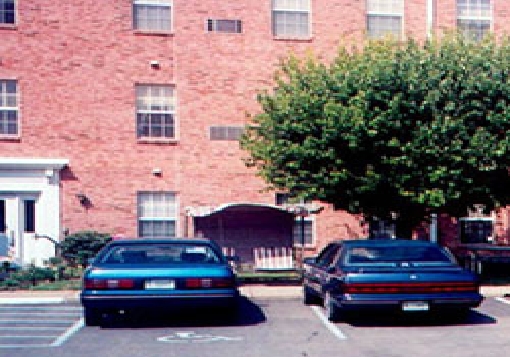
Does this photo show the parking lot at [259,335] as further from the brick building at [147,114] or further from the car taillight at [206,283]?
the brick building at [147,114]

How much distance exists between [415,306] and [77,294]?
758cm

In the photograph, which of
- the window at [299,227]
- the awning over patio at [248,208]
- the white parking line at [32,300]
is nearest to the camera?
the white parking line at [32,300]

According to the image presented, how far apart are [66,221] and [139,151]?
292cm

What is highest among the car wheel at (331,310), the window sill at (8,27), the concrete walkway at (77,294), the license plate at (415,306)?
the window sill at (8,27)

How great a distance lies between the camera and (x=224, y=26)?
68.0 ft

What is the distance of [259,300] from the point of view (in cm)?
1392

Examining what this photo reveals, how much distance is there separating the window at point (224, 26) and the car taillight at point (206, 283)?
1221cm

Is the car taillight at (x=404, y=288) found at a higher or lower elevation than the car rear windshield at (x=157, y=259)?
lower

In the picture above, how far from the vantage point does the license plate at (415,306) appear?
9.97 m

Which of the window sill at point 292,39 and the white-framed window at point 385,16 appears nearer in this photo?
the window sill at point 292,39

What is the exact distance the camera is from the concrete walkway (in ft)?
45.1

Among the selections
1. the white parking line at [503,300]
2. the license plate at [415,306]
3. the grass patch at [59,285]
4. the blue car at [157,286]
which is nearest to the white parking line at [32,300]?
the grass patch at [59,285]

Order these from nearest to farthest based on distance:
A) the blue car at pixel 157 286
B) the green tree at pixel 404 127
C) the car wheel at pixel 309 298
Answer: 1. the blue car at pixel 157 286
2. the car wheel at pixel 309 298
3. the green tree at pixel 404 127

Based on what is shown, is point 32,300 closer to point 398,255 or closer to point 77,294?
point 77,294
